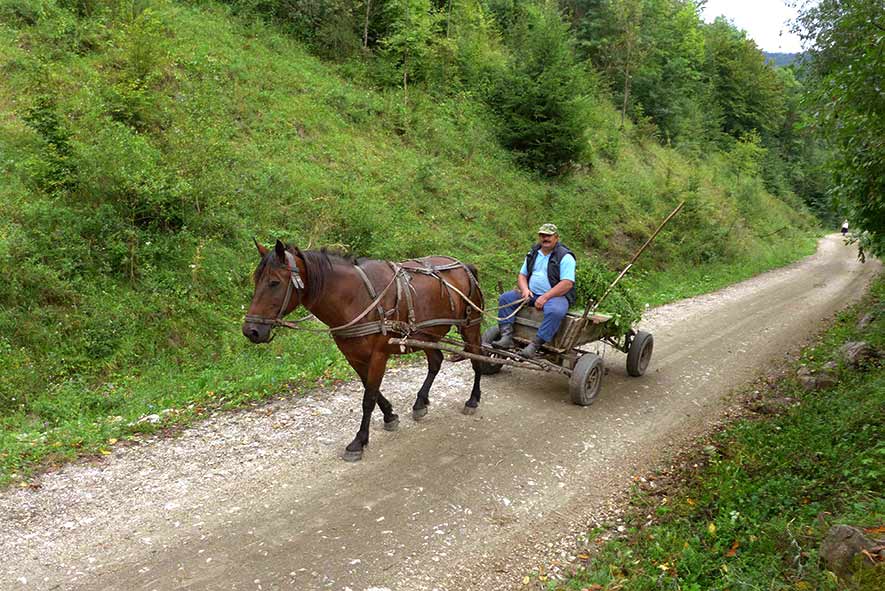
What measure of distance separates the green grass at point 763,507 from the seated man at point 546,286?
2341 mm

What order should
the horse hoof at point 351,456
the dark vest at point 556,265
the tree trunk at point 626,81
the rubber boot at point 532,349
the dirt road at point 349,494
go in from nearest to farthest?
the dirt road at point 349,494 → the horse hoof at point 351,456 → the rubber boot at point 532,349 → the dark vest at point 556,265 → the tree trunk at point 626,81

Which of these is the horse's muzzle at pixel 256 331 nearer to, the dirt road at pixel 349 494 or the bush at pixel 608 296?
the dirt road at pixel 349 494

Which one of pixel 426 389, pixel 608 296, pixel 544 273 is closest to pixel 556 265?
pixel 544 273

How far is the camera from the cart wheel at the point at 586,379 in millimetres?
7336

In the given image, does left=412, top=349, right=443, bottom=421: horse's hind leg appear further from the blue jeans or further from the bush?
the bush

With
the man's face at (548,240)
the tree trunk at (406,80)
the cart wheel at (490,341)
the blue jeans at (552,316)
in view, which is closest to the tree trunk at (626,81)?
the tree trunk at (406,80)

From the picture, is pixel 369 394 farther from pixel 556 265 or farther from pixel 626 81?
pixel 626 81

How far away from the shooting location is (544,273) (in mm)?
7715

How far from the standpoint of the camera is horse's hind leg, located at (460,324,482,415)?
7.21 metres

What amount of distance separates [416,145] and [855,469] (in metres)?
15.4

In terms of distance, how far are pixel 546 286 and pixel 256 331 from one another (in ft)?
13.4

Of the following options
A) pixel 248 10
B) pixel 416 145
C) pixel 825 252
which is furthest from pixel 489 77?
pixel 825 252

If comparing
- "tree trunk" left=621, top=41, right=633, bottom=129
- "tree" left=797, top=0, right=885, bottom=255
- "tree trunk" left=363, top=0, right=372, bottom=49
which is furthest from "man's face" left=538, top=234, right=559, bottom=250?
"tree trunk" left=621, top=41, right=633, bottom=129

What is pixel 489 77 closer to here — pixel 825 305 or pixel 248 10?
pixel 248 10
